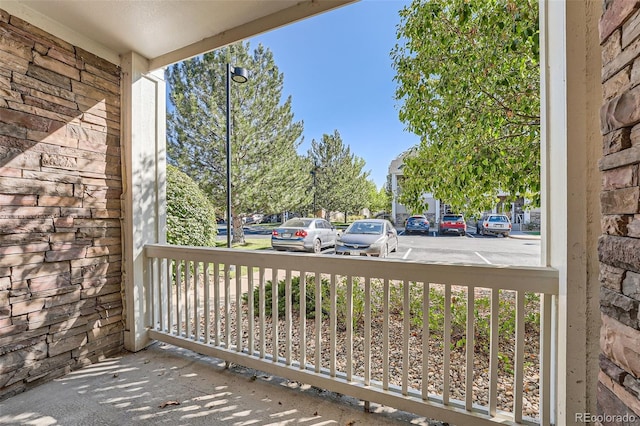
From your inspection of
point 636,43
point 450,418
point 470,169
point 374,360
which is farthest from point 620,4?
point 374,360

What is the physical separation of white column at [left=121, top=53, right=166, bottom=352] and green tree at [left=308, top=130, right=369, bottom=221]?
1879 millimetres

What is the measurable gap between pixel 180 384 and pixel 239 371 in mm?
397

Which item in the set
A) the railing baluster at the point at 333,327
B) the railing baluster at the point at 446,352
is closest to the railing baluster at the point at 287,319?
the railing baluster at the point at 333,327

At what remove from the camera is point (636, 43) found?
744mm

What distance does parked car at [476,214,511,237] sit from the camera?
6.84ft

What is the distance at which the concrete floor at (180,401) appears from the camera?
1579 millimetres

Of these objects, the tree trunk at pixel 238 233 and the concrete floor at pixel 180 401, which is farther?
the tree trunk at pixel 238 233

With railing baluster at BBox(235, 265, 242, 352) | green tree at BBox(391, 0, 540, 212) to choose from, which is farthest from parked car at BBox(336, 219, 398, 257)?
railing baluster at BBox(235, 265, 242, 352)

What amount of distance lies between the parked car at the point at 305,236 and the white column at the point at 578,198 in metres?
1.80

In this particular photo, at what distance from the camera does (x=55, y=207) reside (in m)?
1.97

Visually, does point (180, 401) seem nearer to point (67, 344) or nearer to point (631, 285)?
point (67, 344)

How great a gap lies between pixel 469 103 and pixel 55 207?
3.14 meters

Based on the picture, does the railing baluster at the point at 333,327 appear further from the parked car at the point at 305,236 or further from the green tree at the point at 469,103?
the green tree at the point at 469,103

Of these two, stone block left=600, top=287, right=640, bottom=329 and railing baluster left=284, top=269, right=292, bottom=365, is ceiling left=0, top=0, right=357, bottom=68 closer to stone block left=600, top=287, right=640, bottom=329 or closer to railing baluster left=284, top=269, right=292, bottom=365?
railing baluster left=284, top=269, right=292, bottom=365
